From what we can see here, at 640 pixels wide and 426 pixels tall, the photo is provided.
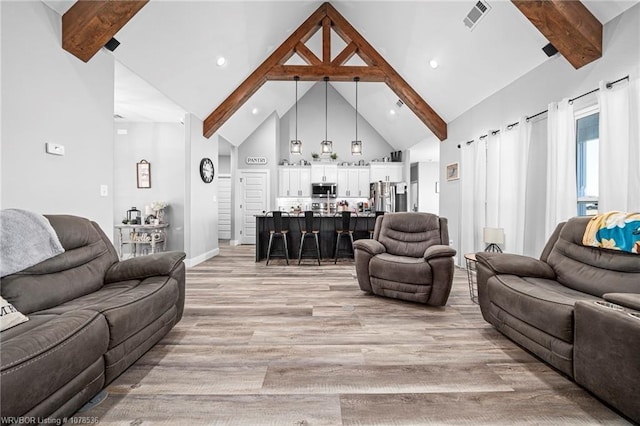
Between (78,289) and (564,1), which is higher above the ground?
(564,1)

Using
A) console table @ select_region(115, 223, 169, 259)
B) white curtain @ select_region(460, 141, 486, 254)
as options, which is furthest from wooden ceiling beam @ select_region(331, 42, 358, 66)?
console table @ select_region(115, 223, 169, 259)

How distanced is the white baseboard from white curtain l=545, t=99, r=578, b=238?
536cm

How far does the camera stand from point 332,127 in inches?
365

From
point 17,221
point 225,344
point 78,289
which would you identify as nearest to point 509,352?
point 225,344

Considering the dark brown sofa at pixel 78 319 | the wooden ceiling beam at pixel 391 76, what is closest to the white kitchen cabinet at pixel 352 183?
the wooden ceiling beam at pixel 391 76

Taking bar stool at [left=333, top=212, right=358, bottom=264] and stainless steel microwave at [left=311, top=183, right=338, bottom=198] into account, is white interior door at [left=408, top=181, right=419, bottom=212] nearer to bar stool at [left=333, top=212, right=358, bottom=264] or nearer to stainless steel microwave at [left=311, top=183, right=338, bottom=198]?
stainless steel microwave at [left=311, top=183, right=338, bottom=198]

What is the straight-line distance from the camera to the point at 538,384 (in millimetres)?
1757

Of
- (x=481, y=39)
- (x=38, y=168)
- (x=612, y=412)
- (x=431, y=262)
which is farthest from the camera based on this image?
(x=481, y=39)

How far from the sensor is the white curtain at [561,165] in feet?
9.80

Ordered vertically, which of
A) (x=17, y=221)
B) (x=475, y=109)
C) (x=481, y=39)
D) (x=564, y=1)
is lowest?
(x=17, y=221)

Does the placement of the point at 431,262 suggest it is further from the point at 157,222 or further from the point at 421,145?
the point at 421,145

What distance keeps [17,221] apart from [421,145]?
26.0 feet

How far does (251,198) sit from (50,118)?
19.5ft

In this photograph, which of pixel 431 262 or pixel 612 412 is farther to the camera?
pixel 431 262
